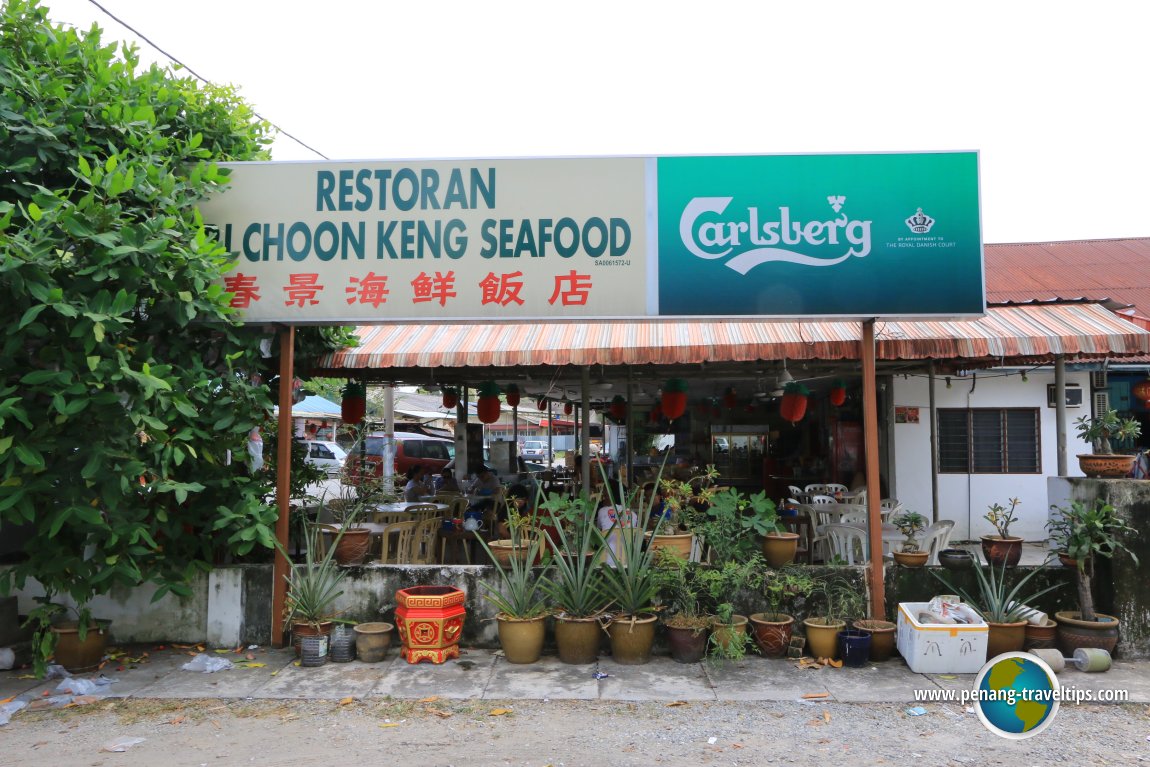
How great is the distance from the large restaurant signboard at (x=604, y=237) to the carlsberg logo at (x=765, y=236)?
0.04ft

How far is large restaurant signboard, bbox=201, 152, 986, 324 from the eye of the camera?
6043 mm

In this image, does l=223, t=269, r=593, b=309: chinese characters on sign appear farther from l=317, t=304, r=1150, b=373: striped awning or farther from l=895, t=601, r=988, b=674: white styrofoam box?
l=895, t=601, r=988, b=674: white styrofoam box

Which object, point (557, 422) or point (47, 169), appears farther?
point (557, 422)

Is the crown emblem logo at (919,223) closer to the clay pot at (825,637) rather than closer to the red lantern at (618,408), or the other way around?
the clay pot at (825,637)

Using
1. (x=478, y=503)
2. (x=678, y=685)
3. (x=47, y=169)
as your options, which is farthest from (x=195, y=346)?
(x=478, y=503)

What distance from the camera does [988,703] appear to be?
498 centimetres

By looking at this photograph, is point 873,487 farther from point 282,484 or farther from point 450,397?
point 450,397

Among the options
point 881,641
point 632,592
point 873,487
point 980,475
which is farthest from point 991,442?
point 632,592

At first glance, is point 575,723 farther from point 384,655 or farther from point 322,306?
point 322,306

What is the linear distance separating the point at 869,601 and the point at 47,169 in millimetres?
6991

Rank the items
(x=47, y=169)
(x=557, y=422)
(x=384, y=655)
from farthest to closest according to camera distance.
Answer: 1. (x=557, y=422)
2. (x=384, y=655)
3. (x=47, y=169)

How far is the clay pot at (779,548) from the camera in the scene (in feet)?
20.5

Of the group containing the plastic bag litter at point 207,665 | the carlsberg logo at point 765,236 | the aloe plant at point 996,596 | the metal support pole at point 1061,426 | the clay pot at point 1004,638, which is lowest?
the plastic bag litter at point 207,665

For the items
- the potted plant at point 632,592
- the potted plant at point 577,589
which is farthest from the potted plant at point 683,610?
the potted plant at point 577,589
